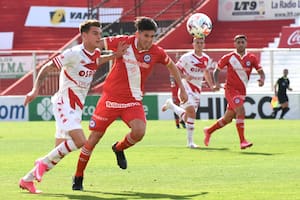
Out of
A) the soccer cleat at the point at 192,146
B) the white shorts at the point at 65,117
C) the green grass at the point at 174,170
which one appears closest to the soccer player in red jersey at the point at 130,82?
the white shorts at the point at 65,117

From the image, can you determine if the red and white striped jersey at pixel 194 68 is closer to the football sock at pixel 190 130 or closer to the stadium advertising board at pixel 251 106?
the football sock at pixel 190 130

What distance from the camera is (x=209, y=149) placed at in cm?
1995

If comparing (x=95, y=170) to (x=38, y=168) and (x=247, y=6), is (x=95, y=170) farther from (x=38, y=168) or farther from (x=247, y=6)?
(x=247, y=6)

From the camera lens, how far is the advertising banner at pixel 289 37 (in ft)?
127

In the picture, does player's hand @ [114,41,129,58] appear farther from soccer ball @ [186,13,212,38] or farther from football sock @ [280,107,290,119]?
football sock @ [280,107,290,119]

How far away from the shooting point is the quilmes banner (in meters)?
36.1

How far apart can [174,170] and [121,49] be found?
9.34ft

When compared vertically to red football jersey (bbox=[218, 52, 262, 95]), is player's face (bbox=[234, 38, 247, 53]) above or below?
above

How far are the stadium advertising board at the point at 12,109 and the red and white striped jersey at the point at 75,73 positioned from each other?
25.0 meters

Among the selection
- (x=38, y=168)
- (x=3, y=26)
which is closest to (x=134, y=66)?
(x=38, y=168)

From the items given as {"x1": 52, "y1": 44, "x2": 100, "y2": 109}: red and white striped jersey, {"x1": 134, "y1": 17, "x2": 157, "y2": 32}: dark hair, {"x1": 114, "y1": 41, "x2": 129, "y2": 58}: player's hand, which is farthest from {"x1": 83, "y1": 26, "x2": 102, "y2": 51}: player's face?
{"x1": 134, "y1": 17, "x2": 157, "y2": 32}: dark hair

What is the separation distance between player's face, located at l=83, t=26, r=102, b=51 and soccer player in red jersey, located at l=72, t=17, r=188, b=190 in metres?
0.34

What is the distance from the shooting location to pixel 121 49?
521 inches

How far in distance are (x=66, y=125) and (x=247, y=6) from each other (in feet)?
106
